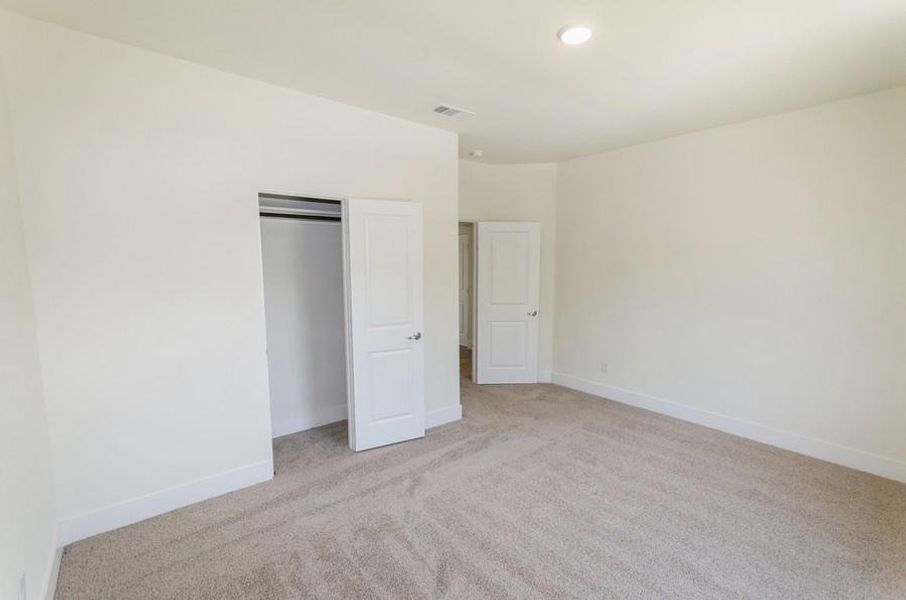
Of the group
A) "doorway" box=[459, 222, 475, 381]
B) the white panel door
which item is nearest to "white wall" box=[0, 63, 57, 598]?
the white panel door

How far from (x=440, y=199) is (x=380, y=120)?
88 centimetres

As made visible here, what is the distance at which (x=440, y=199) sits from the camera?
4000 mm

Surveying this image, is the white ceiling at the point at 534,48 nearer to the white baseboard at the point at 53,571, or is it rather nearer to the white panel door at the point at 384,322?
the white panel door at the point at 384,322

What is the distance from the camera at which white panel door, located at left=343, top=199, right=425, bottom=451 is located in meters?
3.46

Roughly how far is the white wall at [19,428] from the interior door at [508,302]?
4.20 metres

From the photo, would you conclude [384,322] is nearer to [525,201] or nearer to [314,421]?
[314,421]

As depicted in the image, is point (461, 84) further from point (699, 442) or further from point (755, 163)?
point (699, 442)

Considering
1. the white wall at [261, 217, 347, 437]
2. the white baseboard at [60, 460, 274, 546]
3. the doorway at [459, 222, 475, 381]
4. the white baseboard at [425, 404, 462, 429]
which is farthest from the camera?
the doorway at [459, 222, 475, 381]

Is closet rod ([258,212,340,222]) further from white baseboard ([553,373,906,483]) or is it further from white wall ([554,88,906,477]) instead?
white baseboard ([553,373,906,483])

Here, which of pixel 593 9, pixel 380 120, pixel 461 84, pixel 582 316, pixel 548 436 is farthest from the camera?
pixel 582 316

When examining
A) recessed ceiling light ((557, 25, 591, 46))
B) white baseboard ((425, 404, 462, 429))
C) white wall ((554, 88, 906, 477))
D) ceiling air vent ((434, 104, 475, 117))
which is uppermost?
ceiling air vent ((434, 104, 475, 117))

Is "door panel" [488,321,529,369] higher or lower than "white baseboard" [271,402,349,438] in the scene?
higher

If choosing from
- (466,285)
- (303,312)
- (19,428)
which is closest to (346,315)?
(303,312)

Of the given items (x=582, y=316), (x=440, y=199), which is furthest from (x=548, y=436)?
(x=440, y=199)
